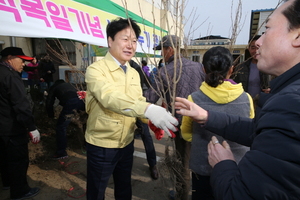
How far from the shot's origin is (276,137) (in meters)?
0.56

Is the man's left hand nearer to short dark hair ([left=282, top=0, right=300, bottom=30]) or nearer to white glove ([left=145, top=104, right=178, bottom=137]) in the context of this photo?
white glove ([left=145, top=104, right=178, bottom=137])

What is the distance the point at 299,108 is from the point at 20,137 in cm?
273

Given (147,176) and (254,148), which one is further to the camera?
(147,176)

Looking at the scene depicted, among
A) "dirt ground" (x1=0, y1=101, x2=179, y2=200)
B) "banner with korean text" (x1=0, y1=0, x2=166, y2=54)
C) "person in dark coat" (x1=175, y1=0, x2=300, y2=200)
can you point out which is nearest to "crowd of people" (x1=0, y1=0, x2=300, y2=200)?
"person in dark coat" (x1=175, y1=0, x2=300, y2=200)

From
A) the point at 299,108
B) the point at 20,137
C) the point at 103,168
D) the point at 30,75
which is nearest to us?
the point at 299,108

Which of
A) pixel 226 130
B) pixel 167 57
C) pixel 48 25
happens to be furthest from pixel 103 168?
pixel 48 25

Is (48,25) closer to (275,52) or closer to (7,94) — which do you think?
(7,94)

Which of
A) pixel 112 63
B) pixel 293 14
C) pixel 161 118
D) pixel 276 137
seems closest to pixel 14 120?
pixel 112 63

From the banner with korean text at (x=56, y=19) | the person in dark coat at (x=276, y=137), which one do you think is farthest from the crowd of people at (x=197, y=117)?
the banner with korean text at (x=56, y=19)

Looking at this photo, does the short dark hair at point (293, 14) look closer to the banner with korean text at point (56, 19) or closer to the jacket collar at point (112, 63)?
the banner with korean text at point (56, 19)

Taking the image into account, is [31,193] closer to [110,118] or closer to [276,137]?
[110,118]

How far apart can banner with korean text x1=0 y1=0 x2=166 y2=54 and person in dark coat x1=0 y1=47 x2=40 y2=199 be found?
1.13 feet

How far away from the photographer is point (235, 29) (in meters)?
2.15

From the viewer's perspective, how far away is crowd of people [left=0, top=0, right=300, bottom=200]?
576mm
